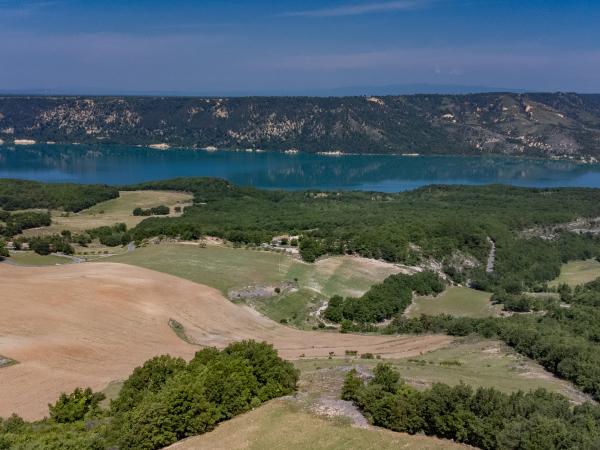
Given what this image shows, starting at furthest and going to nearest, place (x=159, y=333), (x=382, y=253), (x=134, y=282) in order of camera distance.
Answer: (x=382, y=253) < (x=134, y=282) < (x=159, y=333)

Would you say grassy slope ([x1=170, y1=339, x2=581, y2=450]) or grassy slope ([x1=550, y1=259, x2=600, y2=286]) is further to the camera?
grassy slope ([x1=550, y1=259, x2=600, y2=286])

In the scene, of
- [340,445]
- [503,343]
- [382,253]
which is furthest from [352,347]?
[382,253]

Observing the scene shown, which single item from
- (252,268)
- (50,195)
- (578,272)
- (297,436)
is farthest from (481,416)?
(50,195)

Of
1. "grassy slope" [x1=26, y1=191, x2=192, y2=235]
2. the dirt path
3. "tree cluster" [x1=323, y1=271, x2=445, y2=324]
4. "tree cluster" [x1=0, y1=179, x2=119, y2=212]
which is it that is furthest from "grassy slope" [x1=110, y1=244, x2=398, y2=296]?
"tree cluster" [x1=0, y1=179, x2=119, y2=212]

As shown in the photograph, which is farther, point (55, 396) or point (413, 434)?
point (55, 396)

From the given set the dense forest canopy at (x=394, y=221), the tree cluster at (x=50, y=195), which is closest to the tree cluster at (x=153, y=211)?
the dense forest canopy at (x=394, y=221)

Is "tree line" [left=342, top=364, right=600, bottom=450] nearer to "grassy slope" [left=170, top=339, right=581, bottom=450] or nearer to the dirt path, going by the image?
"grassy slope" [left=170, top=339, right=581, bottom=450]

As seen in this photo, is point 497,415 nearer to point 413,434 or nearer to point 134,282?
point 413,434
